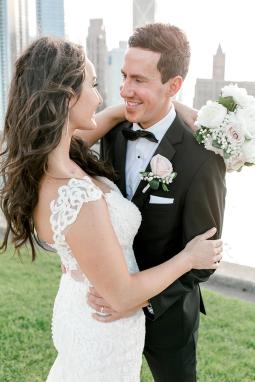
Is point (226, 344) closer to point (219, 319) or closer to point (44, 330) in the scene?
point (219, 319)

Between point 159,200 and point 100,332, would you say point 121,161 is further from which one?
point 100,332

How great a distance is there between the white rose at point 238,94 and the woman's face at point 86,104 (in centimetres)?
59

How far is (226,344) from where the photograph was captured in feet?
13.2

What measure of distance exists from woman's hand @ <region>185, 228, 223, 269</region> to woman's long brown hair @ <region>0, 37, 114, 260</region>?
0.71 m

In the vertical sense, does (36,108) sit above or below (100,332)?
above

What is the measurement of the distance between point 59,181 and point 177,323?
3.25ft

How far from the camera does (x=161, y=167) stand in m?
2.22

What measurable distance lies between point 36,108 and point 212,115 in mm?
771

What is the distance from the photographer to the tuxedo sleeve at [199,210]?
2.18m

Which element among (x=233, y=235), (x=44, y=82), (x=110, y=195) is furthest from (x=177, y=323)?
(x=233, y=235)

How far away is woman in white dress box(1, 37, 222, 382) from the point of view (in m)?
1.88

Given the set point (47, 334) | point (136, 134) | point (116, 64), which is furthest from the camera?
point (116, 64)

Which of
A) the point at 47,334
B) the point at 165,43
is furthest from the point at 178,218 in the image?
the point at 47,334

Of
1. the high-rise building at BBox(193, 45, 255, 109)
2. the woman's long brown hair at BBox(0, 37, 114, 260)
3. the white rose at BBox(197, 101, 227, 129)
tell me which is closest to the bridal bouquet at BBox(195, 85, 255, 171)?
the white rose at BBox(197, 101, 227, 129)
